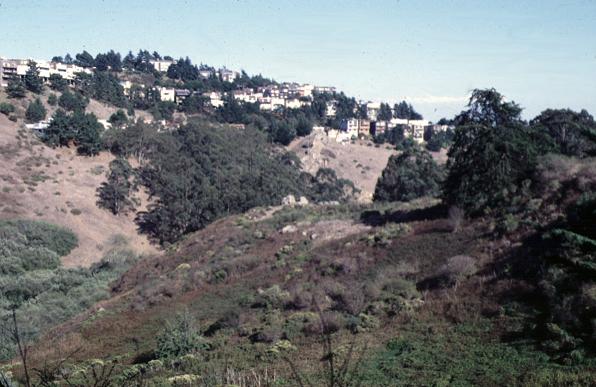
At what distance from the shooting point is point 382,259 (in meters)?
23.9

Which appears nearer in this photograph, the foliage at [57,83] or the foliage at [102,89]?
the foliage at [57,83]

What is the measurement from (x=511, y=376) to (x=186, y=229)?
41.3m

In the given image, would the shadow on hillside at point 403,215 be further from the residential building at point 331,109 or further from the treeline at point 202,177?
the residential building at point 331,109

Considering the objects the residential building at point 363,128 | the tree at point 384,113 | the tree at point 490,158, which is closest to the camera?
the tree at point 490,158

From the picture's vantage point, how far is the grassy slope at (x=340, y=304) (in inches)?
523

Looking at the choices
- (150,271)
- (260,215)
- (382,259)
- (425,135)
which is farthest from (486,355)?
(425,135)

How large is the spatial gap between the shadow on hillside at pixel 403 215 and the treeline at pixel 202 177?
19.5 m

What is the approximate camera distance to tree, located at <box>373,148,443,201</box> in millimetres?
48938

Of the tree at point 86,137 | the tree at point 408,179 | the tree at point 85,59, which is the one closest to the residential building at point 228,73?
the tree at point 85,59

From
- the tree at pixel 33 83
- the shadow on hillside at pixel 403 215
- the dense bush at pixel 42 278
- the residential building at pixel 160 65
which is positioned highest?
the residential building at pixel 160 65

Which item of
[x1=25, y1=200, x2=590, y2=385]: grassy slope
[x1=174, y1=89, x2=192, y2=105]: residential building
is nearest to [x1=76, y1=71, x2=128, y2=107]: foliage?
[x1=174, y1=89, x2=192, y2=105]: residential building

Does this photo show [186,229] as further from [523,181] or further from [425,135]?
[425,135]

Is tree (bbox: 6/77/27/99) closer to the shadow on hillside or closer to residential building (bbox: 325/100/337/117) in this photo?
the shadow on hillside

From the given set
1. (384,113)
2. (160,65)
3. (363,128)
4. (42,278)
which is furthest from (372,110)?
(42,278)
